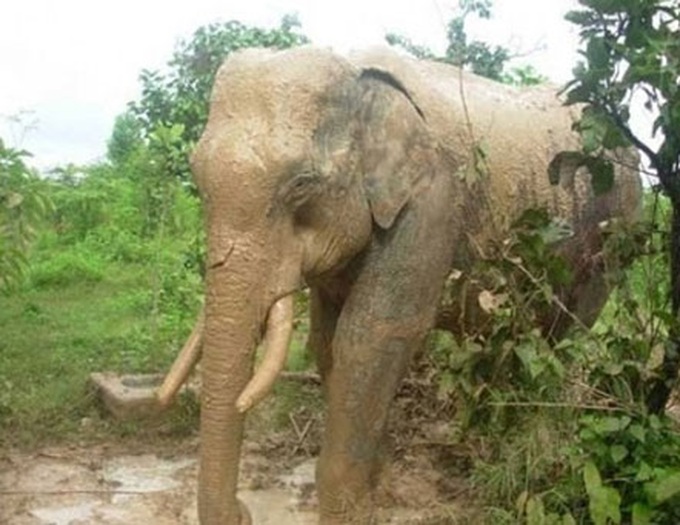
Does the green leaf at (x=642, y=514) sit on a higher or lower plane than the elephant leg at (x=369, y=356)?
lower

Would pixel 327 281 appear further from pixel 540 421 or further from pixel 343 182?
pixel 540 421

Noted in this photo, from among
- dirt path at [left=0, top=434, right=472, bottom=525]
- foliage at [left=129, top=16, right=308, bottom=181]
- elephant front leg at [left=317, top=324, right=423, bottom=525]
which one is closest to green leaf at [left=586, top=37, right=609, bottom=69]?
elephant front leg at [left=317, top=324, right=423, bottom=525]

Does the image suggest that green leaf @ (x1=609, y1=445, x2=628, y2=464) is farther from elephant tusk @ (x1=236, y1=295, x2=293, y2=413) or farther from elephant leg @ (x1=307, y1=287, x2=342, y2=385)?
elephant leg @ (x1=307, y1=287, x2=342, y2=385)

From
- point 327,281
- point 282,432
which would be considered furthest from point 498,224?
point 282,432

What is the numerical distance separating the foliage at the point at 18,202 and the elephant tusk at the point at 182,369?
230cm

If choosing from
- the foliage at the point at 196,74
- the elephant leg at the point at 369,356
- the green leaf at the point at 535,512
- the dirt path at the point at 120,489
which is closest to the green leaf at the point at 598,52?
the elephant leg at the point at 369,356

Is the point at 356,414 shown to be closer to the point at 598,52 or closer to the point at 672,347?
the point at 672,347

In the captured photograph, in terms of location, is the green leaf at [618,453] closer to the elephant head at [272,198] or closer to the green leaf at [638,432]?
the green leaf at [638,432]

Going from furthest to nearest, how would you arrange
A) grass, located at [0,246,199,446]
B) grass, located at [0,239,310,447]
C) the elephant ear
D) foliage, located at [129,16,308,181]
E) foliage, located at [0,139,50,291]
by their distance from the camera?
foliage, located at [129,16,308,181], grass, located at [0,246,199,446], grass, located at [0,239,310,447], foliage, located at [0,139,50,291], the elephant ear

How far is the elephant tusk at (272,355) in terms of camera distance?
4133 mm

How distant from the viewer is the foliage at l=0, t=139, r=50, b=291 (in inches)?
258

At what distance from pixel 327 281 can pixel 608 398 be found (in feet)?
3.83

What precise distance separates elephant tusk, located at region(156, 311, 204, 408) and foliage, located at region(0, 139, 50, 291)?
230 cm

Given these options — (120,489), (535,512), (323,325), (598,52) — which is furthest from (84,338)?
(598,52)
